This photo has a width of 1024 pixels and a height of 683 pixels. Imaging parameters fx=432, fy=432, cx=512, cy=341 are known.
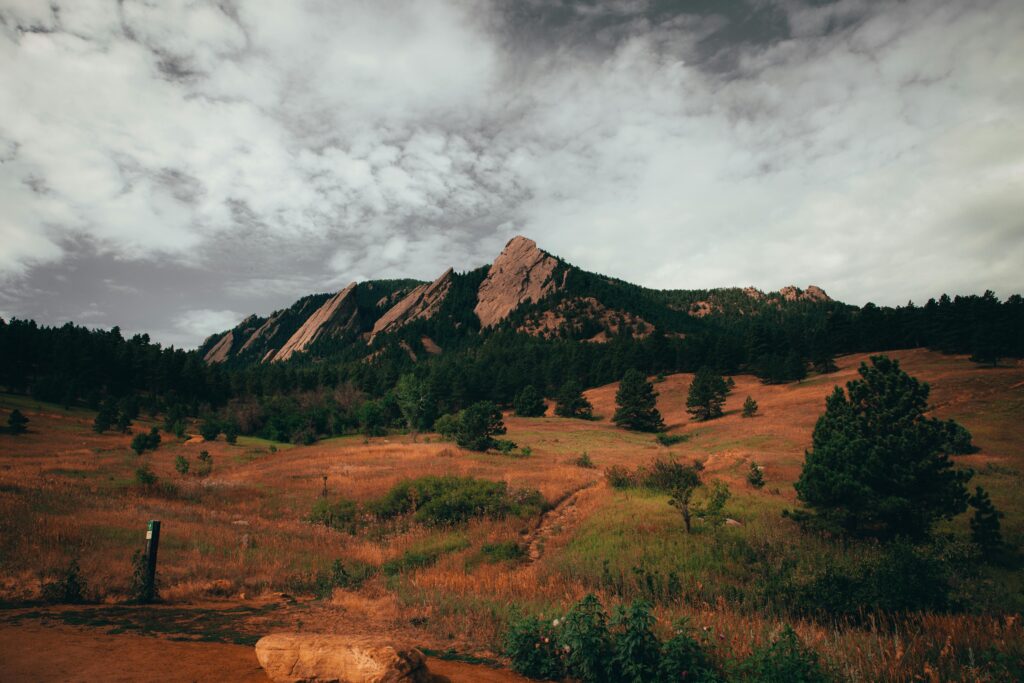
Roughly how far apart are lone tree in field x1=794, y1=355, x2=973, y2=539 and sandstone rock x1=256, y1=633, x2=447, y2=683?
15.4m

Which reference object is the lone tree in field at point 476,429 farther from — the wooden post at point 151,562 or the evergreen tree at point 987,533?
the evergreen tree at point 987,533

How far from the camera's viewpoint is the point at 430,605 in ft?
30.1

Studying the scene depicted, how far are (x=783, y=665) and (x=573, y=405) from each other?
74.3 meters

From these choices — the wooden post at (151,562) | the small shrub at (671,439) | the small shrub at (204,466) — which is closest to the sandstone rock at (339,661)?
the wooden post at (151,562)

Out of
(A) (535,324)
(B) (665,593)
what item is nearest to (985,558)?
(B) (665,593)

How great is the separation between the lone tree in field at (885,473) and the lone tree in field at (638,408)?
49.7 metres

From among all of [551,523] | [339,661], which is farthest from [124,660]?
[551,523]

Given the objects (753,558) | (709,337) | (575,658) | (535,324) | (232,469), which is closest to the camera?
(575,658)

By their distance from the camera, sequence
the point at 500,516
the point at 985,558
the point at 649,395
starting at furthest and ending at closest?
the point at 649,395, the point at 500,516, the point at 985,558

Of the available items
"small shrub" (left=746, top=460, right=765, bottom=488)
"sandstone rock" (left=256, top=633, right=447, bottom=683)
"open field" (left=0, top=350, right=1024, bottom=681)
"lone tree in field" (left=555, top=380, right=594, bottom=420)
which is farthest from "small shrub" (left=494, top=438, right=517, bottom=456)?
"lone tree in field" (left=555, top=380, right=594, bottom=420)

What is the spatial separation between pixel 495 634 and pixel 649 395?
207ft

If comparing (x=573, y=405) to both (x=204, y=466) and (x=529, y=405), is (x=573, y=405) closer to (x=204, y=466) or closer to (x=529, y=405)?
(x=529, y=405)

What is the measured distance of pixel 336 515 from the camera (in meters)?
20.1

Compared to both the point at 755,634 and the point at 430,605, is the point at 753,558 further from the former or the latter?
the point at 430,605
